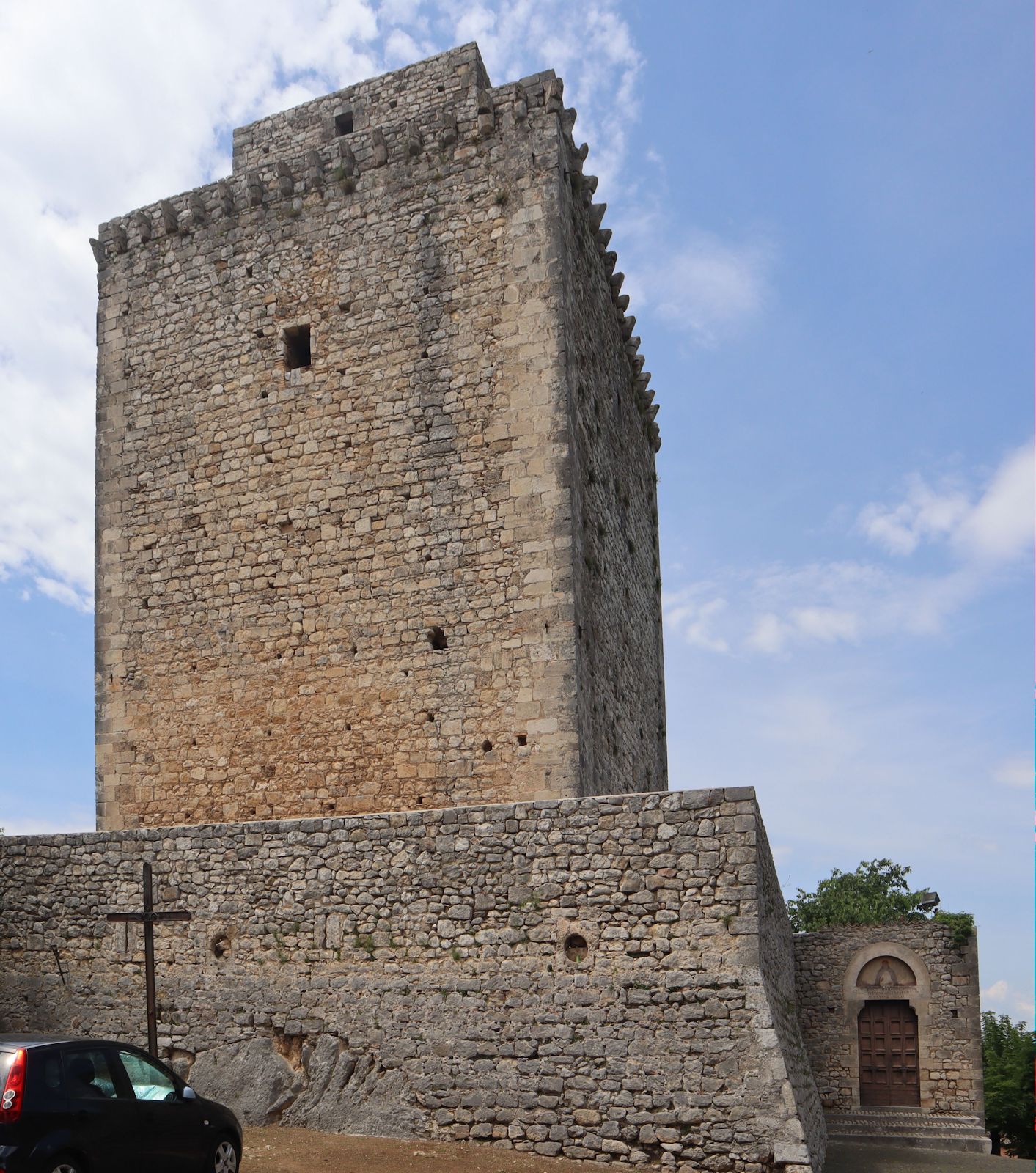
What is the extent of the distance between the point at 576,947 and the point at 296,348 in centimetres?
829

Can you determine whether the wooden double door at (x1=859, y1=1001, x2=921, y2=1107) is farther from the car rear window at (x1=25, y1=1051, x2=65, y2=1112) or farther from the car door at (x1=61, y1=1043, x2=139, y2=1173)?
the car rear window at (x1=25, y1=1051, x2=65, y2=1112)

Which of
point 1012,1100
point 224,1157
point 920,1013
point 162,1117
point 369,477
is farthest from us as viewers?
point 1012,1100

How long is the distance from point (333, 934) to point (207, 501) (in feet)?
20.4

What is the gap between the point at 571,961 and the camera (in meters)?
9.27

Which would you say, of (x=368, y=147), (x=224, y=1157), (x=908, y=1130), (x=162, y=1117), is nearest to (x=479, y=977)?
(x=224, y=1157)

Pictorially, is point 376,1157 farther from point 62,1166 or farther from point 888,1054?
point 888,1054

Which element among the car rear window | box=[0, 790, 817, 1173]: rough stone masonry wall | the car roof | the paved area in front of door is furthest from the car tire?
the paved area in front of door

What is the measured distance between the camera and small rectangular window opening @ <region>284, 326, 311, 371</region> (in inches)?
559

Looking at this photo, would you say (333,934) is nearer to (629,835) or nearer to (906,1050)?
Answer: (629,835)

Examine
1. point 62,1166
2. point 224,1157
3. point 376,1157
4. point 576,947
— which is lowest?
point 376,1157

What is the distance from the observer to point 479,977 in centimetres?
946

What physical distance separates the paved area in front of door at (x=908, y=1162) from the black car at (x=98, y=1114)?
19.3 ft

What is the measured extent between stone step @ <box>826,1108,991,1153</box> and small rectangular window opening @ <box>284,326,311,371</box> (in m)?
11.4

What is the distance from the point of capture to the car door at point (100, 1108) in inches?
260
